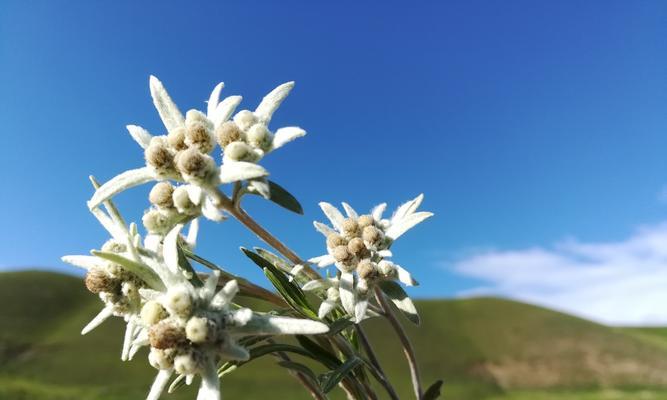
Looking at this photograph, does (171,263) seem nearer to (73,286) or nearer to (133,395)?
(133,395)

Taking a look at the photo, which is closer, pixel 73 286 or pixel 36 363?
pixel 36 363

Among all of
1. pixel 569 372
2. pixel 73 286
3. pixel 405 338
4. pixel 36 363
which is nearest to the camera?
pixel 405 338

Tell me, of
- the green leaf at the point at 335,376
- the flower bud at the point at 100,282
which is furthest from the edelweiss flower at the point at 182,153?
the green leaf at the point at 335,376

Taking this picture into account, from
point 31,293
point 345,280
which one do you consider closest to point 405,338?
point 345,280

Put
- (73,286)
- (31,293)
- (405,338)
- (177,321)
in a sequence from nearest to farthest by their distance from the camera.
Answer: (177,321), (405,338), (31,293), (73,286)

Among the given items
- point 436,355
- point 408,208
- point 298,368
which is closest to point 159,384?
point 298,368

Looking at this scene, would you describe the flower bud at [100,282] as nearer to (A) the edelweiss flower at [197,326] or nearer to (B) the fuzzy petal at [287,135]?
(A) the edelweiss flower at [197,326]
